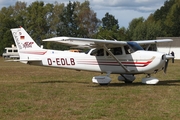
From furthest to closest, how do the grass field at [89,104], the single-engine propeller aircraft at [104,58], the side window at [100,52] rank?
the side window at [100,52], the single-engine propeller aircraft at [104,58], the grass field at [89,104]

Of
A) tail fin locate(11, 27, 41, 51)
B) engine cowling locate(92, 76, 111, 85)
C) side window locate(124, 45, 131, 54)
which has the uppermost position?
tail fin locate(11, 27, 41, 51)

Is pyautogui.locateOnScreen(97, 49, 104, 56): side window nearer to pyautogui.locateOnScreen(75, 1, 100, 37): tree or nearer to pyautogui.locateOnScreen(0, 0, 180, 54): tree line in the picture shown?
pyautogui.locateOnScreen(0, 0, 180, 54): tree line

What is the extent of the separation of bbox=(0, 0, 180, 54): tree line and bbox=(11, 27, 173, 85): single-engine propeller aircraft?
199 feet

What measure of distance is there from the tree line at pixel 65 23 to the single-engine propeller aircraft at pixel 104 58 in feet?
199

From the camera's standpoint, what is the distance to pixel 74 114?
26.0 feet

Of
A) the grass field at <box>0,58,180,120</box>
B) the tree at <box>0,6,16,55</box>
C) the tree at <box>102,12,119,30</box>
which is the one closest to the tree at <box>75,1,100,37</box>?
the tree at <box>102,12,119,30</box>

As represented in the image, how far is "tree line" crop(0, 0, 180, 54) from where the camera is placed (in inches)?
3132

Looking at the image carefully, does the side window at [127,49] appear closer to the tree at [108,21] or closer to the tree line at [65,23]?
the tree line at [65,23]

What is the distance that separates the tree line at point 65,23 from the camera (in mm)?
79562

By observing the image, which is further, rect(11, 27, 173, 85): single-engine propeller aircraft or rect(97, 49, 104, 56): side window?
rect(97, 49, 104, 56): side window

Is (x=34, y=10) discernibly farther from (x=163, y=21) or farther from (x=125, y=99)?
(x=125, y=99)

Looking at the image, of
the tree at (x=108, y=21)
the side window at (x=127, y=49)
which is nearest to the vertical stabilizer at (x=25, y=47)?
the side window at (x=127, y=49)

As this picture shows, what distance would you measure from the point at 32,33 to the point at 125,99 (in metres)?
76.9

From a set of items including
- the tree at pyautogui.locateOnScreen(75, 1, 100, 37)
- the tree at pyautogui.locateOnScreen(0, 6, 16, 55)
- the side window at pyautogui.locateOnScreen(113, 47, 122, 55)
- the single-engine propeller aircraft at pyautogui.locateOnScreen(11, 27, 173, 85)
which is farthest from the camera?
the tree at pyautogui.locateOnScreen(75, 1, 100, 37)
